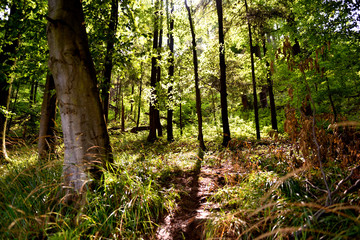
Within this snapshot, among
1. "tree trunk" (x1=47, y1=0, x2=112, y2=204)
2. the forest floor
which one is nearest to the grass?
the forest floor

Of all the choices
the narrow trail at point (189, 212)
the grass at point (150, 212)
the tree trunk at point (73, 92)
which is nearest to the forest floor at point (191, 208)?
the narrow trail at point (189, 212)

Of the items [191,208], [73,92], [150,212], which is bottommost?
[191,208]

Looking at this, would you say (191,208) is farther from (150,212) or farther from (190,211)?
(150,212)

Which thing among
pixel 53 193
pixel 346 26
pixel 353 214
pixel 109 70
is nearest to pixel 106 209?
pixel 53 193

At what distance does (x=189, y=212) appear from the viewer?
3025 millimetres

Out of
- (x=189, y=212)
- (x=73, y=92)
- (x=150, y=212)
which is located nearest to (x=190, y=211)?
(x=189, y=212)

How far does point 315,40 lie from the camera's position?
7.16 meters

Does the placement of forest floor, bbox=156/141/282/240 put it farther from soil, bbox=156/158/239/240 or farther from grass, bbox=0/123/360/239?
grass, bbox=0/123/360/239

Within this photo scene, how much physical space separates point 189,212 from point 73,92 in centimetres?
249

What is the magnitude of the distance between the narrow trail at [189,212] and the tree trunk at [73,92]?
123cm

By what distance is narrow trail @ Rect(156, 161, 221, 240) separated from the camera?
8.13 ft

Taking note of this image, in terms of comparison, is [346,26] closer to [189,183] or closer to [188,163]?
[188,163]

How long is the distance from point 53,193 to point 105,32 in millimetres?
3477

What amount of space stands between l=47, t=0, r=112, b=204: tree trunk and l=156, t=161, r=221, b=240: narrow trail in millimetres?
1231
